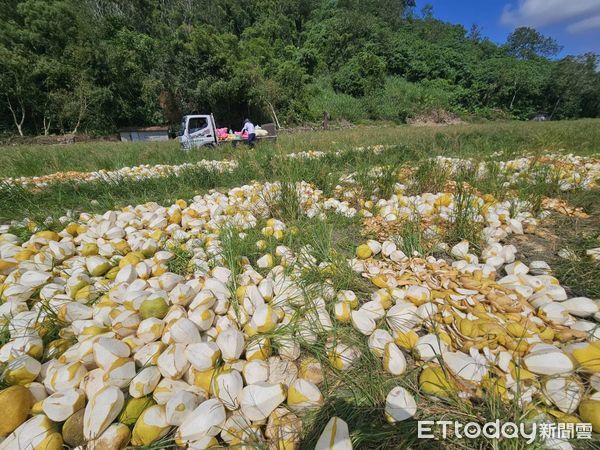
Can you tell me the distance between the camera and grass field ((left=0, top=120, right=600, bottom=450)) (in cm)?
94

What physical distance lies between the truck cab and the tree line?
1213cm

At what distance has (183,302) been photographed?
1333mm

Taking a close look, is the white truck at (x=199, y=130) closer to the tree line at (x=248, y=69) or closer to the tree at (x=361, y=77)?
the tree line at (x=248, y=69)

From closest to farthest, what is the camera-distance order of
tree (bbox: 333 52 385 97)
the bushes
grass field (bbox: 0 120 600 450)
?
grass field (bbox: 0 120 600 450), the bushes, tree (bbox: 333 52 385 97)

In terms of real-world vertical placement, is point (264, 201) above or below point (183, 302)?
above

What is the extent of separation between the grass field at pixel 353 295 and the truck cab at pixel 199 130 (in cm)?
748

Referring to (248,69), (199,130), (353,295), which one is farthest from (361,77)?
(353,295)

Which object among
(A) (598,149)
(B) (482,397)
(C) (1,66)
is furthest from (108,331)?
(C) (1,66)

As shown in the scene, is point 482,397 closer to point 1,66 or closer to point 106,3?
point 1,66

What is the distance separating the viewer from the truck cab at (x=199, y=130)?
9.56 meters

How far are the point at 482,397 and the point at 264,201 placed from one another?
205cm

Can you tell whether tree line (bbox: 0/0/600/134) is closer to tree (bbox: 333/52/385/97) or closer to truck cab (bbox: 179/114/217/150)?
tree (bbox: 333/52/385/97)

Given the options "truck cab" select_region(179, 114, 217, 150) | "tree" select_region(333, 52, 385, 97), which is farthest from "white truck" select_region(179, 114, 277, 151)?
"tree" select_region(333, 52, 385, 97)

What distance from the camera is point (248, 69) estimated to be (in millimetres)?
22297
